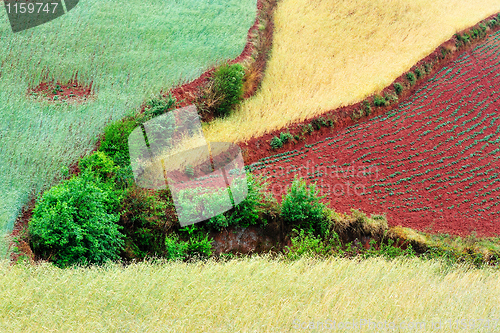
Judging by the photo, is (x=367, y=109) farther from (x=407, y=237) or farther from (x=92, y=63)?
(x=92, y=63)

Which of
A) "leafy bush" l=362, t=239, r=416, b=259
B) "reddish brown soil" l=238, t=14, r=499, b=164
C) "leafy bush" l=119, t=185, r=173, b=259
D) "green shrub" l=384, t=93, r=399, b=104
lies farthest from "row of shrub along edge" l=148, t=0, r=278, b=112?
"leafy bush" l=362, t=239, r=416, b=259

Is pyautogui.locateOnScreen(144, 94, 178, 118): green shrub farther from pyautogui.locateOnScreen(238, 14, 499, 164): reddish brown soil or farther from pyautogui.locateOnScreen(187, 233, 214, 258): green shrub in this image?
pyautogui.locateOnScreen(187, 233, 214, 258): green shrub

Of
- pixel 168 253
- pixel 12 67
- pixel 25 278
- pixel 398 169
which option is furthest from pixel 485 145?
pixel 12 67

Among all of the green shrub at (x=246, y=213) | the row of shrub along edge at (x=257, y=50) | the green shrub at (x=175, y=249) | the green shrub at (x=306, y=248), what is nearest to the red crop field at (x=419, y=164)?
the green shrub at (x=246, y=213)

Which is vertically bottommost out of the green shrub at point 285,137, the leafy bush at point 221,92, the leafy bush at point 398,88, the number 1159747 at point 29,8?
the green shrub at point 285,137

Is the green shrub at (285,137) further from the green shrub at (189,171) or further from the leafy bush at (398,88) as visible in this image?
the leafy bush at (398,88)

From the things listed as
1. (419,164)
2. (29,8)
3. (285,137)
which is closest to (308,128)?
(285,137)
